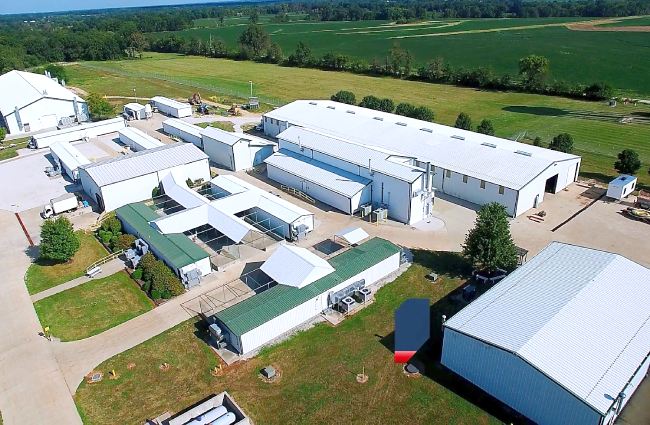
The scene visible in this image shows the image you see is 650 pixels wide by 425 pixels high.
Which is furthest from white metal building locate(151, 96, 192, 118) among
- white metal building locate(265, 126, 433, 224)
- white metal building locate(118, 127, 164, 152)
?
white metal building locate(265, 126, 433, 224)

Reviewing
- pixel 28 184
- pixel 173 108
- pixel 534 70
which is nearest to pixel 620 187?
pixel 534 70

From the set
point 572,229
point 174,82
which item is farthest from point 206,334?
point 174,82

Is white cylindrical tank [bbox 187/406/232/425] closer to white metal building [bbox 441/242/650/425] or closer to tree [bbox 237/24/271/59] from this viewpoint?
white metal building [bbox 441/242/650/425]

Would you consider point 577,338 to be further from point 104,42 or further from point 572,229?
point 104,42

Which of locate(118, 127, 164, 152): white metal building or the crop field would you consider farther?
the crop field

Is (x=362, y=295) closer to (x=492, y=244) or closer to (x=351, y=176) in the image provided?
(x=492, y=244)

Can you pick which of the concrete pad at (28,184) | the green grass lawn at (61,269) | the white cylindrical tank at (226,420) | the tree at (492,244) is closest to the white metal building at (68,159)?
the concrete pad at (28,184)
